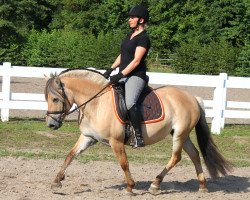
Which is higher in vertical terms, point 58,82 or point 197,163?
point 58,82

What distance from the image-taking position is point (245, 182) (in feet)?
31.4

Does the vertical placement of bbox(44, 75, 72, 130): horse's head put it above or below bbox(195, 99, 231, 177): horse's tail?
above

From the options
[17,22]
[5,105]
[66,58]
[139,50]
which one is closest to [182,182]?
[139,50]

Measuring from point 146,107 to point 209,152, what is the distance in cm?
142

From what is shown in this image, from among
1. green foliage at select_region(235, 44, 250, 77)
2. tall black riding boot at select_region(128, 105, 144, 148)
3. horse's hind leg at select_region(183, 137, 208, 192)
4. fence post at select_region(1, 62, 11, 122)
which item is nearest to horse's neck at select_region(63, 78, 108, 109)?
tall black riding boot at select_region(128, 105, 144, 148)

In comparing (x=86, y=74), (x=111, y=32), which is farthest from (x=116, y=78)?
(x=111, y=32)

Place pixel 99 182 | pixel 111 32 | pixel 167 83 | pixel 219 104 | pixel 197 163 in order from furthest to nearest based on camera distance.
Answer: pixel 111 32
pixel 167 83
pixel 219 104
pixel 99 182
pixel 197 163

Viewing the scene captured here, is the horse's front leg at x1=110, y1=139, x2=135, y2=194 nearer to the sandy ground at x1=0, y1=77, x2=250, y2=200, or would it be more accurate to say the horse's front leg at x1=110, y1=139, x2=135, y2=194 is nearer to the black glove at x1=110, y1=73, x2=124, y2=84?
the sandy ground at x1=0, y1=77, x2=250, y2=200

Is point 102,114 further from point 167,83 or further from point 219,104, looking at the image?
point 219,104

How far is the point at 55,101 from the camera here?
7.85m

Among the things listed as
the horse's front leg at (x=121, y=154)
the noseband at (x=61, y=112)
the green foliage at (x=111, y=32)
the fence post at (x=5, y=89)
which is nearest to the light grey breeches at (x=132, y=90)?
the horse's front leg at (x=121, y=154)

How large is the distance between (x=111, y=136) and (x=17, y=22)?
2463 cm

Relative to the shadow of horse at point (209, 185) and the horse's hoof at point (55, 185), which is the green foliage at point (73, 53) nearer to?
the shadow of horse at point (209, 185)

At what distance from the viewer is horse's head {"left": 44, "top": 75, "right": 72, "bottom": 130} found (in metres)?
7.80
